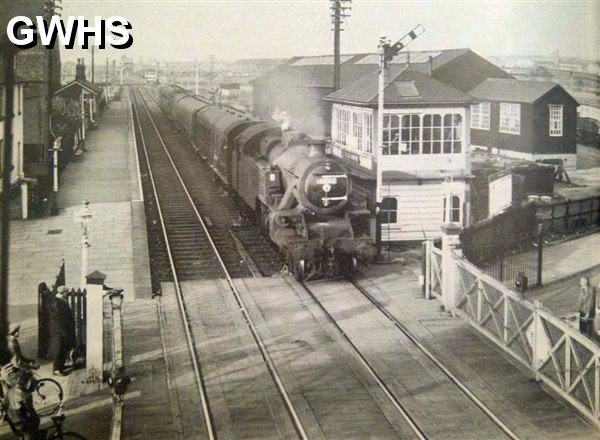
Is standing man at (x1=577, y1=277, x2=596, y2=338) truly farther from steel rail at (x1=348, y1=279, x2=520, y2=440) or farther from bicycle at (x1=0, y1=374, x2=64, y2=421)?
bicycle at (x1=0, y1=374, x2=64, y2=421)

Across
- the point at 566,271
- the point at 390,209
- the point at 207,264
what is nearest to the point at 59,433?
the point at 207,264

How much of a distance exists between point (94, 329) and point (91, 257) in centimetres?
492

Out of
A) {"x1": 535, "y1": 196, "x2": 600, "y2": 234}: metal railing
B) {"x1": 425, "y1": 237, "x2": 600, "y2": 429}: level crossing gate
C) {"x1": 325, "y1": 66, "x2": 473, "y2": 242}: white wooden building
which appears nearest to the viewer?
{"x1": 425, "y1": 237, "x2": 600, "y2": 429}: level crossing gate

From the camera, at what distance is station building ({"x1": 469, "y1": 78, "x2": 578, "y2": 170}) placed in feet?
70.5

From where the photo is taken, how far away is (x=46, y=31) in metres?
8.42

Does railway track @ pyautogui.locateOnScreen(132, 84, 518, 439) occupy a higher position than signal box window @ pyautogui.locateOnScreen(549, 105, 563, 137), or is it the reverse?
signal box window @ pyautogui.locateOnScreen(549, 105, 563, 137)

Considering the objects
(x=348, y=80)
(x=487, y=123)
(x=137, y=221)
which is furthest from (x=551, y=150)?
(x=137, y=221)

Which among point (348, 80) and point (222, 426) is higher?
point (348, 80)

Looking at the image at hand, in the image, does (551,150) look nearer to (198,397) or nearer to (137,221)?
(137,221)

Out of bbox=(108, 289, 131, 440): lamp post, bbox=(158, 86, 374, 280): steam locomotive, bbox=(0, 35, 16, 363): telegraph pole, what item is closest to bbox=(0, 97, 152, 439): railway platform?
bbox=(108, 289, 131, 440): lamp post

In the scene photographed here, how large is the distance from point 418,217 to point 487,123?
8.18 metres

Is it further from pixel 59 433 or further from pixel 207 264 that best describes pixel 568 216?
pixel 59 433

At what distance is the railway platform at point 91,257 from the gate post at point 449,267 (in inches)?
184

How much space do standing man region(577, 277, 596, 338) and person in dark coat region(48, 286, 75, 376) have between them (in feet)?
22.1
